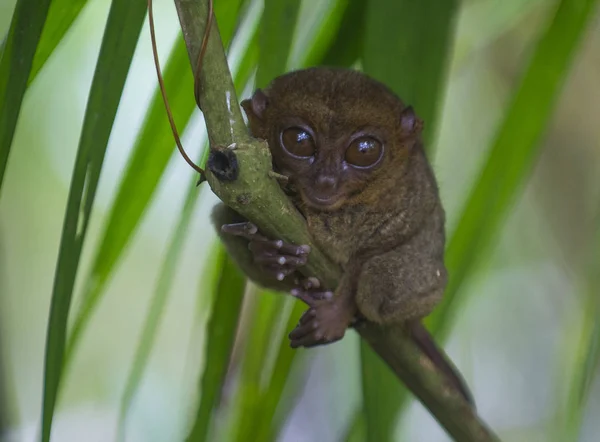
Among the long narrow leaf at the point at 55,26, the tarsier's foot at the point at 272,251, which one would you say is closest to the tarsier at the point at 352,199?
the tarsier's foot at the point at 272,251

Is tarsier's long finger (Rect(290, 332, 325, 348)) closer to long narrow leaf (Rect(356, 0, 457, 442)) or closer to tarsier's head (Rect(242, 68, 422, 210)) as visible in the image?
long narrow leaf (Rect(356, 0, 457, 442))

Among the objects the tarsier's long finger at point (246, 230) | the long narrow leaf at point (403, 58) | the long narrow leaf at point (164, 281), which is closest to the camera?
the tarsier's long finger at point (246, 230)

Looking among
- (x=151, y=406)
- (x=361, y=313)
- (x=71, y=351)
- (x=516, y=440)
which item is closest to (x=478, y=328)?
(x=516, y=440)

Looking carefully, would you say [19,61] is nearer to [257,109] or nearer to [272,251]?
[272,251]

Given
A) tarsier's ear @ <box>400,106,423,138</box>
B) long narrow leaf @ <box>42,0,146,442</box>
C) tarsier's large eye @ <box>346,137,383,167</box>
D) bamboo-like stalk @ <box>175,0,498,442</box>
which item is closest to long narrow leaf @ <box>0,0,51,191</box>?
long narrow leaf @ <box>42,0,146,442</box>

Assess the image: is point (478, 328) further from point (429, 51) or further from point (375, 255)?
point (429, 51)

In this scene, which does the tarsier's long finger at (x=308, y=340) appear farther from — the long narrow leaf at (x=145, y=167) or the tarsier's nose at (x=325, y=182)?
the long narrow leaf at (x=145, y=167)

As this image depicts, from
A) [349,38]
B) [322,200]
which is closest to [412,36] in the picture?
[349,38]
